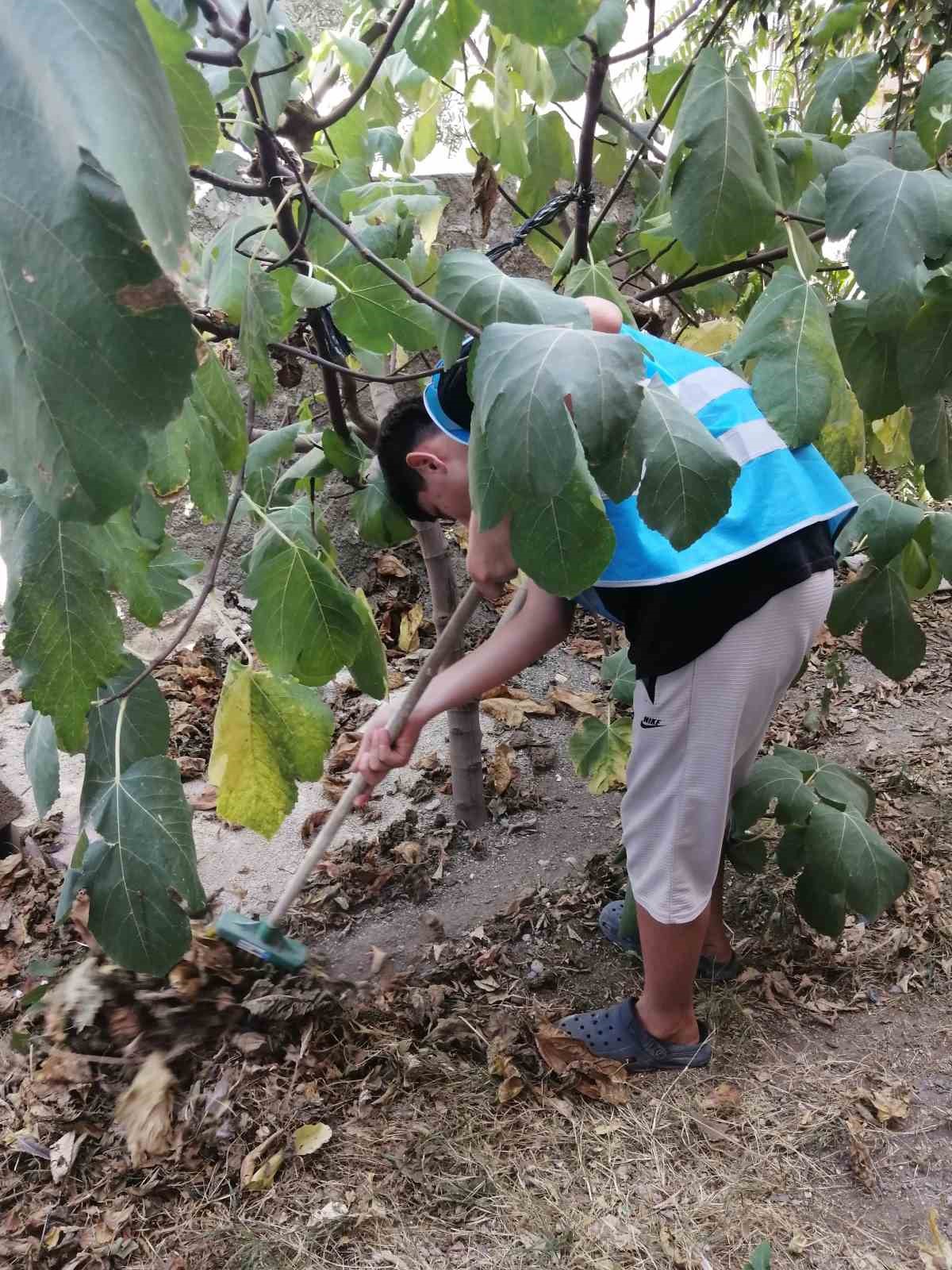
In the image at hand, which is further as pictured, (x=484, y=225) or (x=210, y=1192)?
(x=484, y=225)

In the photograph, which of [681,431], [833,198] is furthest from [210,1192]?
[833,198]

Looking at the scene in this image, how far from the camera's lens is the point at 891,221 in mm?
1175

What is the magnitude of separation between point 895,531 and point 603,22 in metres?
1.00

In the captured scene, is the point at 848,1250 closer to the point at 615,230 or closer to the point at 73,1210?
the point at 73,1210

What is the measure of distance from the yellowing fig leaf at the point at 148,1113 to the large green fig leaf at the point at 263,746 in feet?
1.99

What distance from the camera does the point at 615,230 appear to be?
1.94 metres

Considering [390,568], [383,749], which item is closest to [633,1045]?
[383,749]

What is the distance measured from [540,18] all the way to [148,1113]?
5.84 ft

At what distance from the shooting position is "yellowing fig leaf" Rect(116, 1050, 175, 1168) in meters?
1.63

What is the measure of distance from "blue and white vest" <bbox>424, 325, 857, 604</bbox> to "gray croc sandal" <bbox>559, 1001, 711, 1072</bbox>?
96 cm

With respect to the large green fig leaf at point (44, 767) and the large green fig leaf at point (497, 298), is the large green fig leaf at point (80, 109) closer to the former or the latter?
the large green fig leaf at point (497, 298)

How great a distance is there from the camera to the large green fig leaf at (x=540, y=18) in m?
0.86

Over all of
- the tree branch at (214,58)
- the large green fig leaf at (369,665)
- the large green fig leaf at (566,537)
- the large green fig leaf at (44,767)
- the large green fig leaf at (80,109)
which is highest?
the tree branch at (214,58)

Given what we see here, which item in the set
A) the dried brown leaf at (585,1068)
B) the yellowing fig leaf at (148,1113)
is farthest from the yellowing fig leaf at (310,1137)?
the dried brown leaf at (585,1068)
